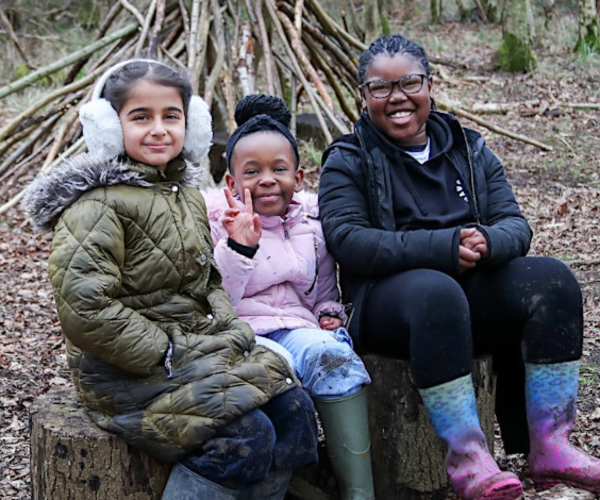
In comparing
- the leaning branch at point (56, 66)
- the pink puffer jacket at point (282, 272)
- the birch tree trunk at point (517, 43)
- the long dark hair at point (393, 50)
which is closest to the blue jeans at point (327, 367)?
the pink puffer jacket at point (282, 272)

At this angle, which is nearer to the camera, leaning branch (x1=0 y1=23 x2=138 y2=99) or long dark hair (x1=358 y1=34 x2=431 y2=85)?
long dark hair (x1=358 y1=34 x2=431 y2=85)

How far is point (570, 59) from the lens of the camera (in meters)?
12.8

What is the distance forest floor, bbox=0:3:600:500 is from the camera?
12.7ft

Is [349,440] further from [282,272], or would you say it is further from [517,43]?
[517,43]

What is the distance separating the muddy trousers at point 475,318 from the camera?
106 inches

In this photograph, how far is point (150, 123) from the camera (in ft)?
8.69

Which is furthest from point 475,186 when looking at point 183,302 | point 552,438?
point 183,302

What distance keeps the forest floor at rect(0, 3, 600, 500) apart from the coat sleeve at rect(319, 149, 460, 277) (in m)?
0.97

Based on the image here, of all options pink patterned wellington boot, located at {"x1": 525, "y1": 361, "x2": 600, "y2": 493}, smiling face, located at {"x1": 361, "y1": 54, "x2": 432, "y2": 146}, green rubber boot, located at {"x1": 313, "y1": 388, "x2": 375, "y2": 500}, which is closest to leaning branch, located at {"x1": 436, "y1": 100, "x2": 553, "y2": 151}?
smiling face, located at {"x1": 361, "y1": 54, "x2": 432, "y2": 146}

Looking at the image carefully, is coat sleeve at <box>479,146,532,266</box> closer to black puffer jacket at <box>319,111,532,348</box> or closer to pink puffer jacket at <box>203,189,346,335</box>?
black puffer jacket at <box>319,111,532,348</box>

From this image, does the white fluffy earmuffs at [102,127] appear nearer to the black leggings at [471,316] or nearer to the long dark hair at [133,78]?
the long dark hair at [133,78]

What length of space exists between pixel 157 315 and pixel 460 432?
3.35 ft

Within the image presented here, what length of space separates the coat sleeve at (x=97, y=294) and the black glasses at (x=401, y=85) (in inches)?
46.2

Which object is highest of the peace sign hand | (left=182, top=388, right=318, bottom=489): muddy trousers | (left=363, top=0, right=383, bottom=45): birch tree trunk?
(left=363, top=0, right=383, bottom=45): birch tree trunk
